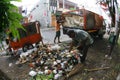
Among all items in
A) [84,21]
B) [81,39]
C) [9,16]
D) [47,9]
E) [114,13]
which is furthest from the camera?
[47,9]

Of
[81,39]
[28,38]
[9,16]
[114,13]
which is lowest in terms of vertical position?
[28,38]

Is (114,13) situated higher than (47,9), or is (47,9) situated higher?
(114,13)

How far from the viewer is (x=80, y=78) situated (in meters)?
9.44

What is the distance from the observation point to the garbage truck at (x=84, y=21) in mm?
14469

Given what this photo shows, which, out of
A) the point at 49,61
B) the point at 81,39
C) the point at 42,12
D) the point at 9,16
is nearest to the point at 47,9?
the point at 42,12

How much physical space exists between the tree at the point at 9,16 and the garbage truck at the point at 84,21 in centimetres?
1181

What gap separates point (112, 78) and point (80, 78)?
107 cm

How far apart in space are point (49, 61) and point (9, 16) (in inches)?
349

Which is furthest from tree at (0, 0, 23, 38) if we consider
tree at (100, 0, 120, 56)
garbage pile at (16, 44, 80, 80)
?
tree at (100, 0, 120, 56)

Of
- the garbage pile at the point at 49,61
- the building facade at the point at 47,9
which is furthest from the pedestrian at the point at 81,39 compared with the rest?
the building facade at the point at 47,9

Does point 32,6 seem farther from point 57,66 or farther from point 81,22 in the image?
point 57,66

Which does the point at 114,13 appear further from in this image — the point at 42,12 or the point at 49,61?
the point at 42,12

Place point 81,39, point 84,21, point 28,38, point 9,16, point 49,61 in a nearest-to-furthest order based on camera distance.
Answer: point 9,16 → point 81,39 → point 49,61 → point 28,38 → point 84,21

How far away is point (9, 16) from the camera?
104 inches
